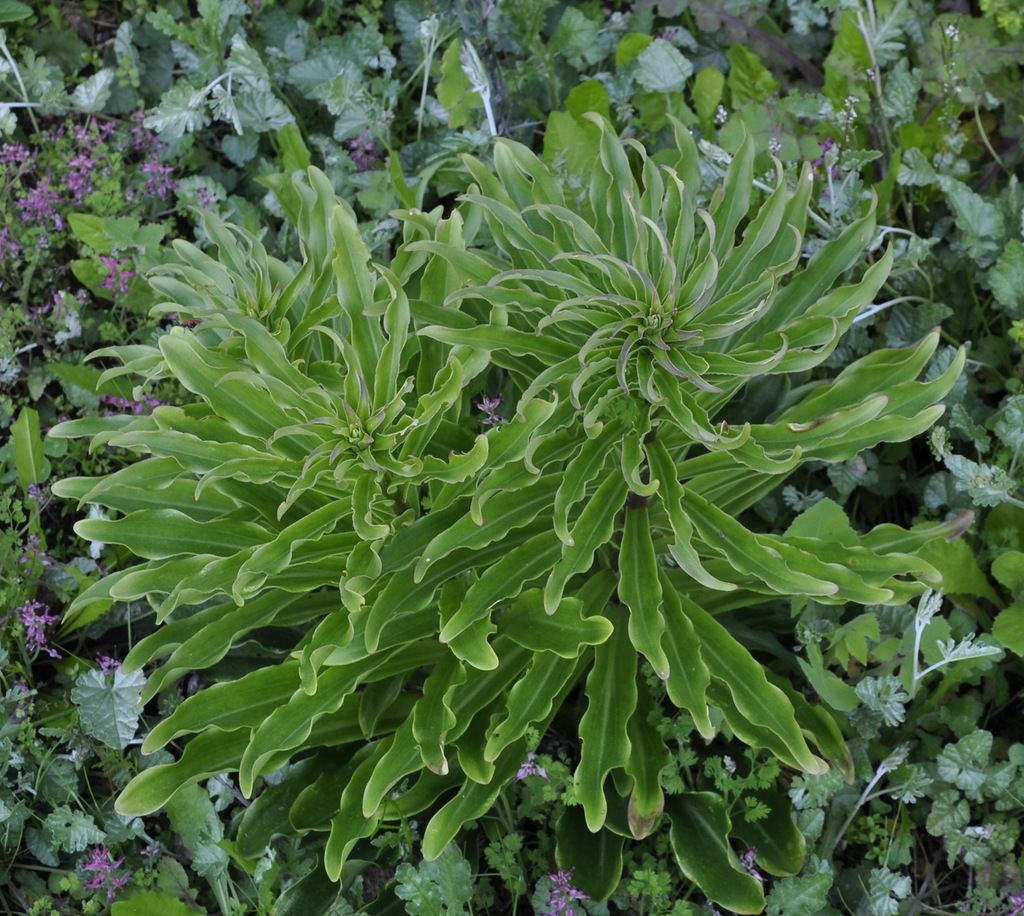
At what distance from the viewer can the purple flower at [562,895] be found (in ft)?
6.34

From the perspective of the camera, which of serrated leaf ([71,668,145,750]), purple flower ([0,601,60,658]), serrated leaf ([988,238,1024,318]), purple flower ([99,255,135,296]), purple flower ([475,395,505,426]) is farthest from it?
purple flower ([99,255,135,296])

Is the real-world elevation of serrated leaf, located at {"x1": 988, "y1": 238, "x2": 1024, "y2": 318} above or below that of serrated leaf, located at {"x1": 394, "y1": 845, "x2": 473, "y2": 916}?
above

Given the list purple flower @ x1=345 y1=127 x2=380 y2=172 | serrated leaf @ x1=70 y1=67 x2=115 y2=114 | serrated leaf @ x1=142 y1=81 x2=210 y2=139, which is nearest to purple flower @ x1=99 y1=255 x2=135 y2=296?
serrated leaf @ x1=142 y1=81 x2=210 y2=139

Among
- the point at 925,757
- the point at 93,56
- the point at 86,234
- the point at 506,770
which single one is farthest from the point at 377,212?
the point at 925,757

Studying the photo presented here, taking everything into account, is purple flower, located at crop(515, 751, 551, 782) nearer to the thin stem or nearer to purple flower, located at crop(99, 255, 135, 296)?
purple flower, located at crop(99, 255, 135, 296)

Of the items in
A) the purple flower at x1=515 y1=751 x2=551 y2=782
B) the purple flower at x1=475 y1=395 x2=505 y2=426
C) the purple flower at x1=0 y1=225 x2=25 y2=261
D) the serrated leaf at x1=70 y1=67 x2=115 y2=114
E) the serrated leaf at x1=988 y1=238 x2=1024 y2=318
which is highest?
the serrated leaf at x1=70 y1=67 x2=115 y2=114

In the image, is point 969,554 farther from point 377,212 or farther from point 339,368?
point 377,212

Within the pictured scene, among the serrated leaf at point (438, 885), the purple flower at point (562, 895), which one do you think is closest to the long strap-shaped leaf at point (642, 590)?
the purple flower at point (562, 895)

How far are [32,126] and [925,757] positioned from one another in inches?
132

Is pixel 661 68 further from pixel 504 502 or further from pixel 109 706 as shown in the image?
pixel 109 706

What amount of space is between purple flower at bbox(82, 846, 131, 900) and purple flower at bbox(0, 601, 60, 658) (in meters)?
0.49

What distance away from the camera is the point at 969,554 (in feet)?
7.82

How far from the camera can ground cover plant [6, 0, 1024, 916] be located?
1808 mm

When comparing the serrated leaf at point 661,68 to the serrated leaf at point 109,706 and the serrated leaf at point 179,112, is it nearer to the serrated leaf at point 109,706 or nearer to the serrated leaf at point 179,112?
the serrated leaf at point 179,112
